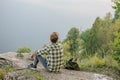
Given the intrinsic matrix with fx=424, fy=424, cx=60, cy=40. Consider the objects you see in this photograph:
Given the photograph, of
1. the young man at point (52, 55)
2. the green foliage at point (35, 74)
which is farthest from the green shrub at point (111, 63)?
the green foliage at point (35, 74)

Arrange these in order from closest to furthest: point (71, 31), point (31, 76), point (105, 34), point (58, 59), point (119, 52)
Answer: point (31, 76) → point (58, 59) → point (119, 52) → point (105, 34) → point (71, 31)

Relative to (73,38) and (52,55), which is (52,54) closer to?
(52,55)

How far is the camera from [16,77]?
1555 centimetres

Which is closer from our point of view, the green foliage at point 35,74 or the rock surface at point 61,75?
the green foliage at point 35,74

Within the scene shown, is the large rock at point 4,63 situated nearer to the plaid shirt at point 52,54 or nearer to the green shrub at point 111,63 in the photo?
the plaid shirt at point 52,54

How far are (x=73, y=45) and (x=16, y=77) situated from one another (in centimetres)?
3773

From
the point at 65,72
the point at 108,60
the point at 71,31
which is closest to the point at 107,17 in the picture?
the point at 71,31

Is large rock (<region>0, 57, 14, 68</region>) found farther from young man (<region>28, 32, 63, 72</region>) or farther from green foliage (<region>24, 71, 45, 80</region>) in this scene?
green foliage (<region>24, 71, 45, 80</region>)

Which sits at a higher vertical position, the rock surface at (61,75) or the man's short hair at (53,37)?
the man's short hair at (53,37)

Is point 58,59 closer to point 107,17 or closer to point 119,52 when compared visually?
point 119,52

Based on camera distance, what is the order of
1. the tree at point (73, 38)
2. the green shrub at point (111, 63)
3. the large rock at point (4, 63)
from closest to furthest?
1. the large rock at point (4, 63)
2. the green shrub at point (111, 63)
3. the tree at point (73, 38)

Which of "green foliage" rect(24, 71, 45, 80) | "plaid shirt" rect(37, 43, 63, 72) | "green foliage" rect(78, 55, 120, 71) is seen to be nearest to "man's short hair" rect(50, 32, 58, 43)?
"plaid shirt" rect(37, 43, 63, 72)

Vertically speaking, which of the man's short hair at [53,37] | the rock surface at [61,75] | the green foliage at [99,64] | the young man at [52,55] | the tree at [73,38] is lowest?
the rock surface at [61,75]

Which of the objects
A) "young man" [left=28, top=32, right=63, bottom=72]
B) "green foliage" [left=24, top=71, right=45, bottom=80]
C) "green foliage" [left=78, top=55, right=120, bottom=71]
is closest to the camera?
"green foliage" [left=24, top=71, right=45, bottom=80]
